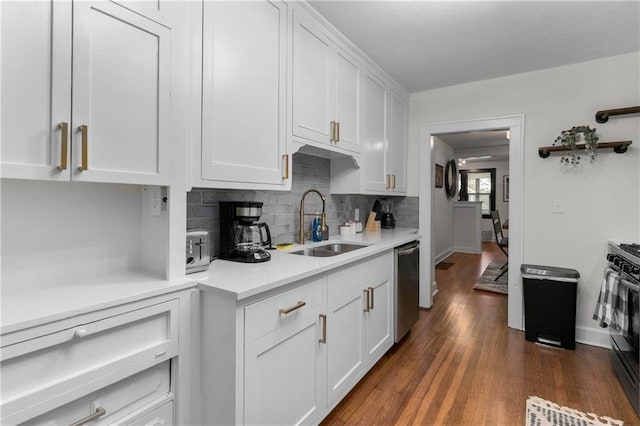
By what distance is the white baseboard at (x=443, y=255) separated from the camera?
600 cm

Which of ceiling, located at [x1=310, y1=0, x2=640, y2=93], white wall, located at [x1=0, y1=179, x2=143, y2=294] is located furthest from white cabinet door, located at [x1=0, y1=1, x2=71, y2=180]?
ceiling, located at [x1=310, y1=0, x2=640, y2=93]

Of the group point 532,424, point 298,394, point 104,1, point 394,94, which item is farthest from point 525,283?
point 104,1

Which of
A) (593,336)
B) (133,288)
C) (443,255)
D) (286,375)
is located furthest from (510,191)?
(443,255)

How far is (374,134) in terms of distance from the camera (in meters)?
2.89

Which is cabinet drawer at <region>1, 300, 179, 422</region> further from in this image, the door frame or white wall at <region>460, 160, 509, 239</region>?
white wall at <region>460, 160, 509, 239</region>

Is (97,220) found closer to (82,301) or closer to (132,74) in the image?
(82,301)

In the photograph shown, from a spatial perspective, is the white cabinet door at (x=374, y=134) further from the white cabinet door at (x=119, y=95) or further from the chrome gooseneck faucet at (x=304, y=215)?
the white cabinet door at (x=119, y=95)

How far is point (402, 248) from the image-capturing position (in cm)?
264

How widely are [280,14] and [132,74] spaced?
1.00 metres

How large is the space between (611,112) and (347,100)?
222 centimetres

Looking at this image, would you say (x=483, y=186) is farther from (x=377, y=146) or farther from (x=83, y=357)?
(x=83, y=357)

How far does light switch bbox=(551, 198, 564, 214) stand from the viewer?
2928mm

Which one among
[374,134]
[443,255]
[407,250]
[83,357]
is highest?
[374,134]

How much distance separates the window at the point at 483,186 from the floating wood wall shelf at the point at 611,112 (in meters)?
6.50
